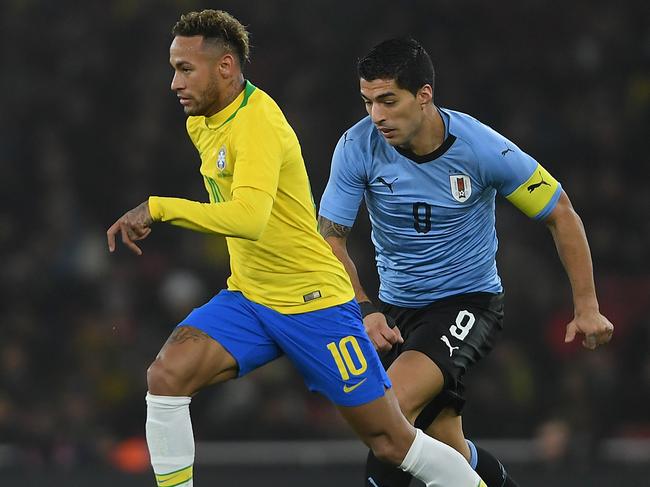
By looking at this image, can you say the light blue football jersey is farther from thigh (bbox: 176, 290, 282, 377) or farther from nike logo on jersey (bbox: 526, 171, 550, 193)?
thigh (bbox: 176, 290, 282, 377)

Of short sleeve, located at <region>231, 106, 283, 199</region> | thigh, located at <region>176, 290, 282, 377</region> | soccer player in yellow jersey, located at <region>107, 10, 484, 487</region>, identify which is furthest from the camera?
thigh, located at <region>176, 290, 282, 377</region>

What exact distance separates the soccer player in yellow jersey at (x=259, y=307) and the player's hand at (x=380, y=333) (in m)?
0.28

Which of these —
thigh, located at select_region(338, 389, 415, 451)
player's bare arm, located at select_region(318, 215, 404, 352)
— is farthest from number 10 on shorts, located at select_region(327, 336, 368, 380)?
player's bare arm, located at select_region(318, 215, 404, 352)

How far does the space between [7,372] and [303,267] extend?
490 centimetres

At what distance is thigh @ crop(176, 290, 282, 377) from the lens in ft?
13.4

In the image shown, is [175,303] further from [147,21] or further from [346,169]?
[346,169]

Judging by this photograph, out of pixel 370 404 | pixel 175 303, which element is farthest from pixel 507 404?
pixel 370 404

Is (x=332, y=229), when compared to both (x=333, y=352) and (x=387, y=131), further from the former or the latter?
(x=333, y=352)

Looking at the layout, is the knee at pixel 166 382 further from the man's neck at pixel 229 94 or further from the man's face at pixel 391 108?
the man's face at pixel 391 108

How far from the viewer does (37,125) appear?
1029 centimetres

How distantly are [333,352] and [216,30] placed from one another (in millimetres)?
1101

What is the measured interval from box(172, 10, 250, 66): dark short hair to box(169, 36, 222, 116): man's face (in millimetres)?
28

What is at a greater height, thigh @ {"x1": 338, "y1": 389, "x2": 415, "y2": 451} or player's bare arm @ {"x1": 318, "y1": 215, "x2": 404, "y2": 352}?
player's bare arm @ {"x1": 318, "y1": 215, "x2": 404, "y2": 352}

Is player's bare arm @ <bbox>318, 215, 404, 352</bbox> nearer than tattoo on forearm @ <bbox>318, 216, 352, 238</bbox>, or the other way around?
player's bare arm @ <bbox>318, 215, 404, 352</bbox>
